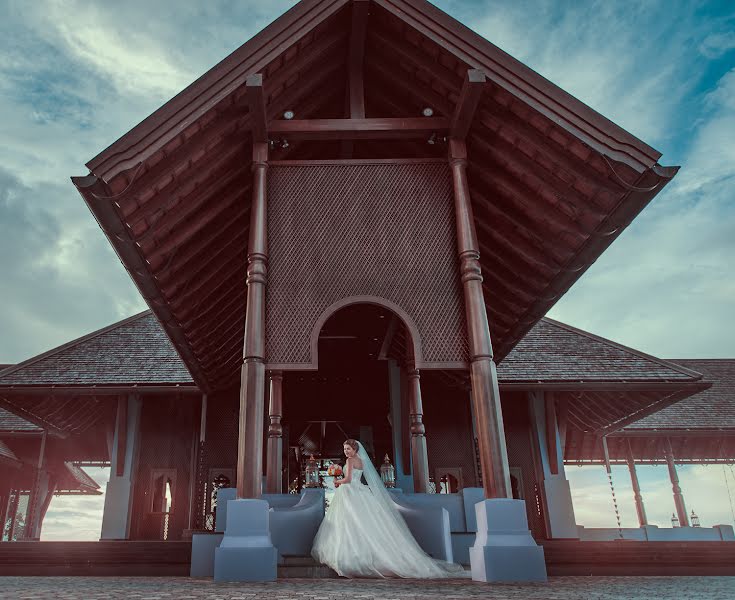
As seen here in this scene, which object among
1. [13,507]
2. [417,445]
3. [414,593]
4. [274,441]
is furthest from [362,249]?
[13,507]

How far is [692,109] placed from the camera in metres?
22.6

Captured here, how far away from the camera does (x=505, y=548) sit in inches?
201

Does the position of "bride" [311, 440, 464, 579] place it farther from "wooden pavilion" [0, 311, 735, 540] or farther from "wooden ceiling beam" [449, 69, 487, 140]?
"wooden pavilion" [0, 311, 735, 540]

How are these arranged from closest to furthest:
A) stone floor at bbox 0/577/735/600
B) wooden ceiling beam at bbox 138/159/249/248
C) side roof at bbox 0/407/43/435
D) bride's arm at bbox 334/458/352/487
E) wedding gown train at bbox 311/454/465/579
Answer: stone floor at bbox 0/577/735/600
wedding gown train at bbox 311/454/465/579
bride's arm at bbox 334/458/352/487
wooden ceiling beam at bbox 138/159/249/248
side roof at bbox 0/407/43/435

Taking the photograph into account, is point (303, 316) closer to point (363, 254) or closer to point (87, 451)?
point (363, 254)

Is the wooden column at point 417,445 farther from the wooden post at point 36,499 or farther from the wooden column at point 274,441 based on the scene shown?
the wooden post at point 36,499

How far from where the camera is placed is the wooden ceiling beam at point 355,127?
23.2 ft

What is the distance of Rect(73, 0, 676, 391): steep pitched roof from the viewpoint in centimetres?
587

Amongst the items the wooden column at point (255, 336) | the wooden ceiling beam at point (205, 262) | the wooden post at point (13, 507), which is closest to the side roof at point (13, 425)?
the wooden post at point (13, 507)

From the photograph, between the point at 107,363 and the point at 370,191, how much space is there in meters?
8.98

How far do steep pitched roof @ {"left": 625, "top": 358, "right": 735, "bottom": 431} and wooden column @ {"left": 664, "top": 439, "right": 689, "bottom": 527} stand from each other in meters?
0.80

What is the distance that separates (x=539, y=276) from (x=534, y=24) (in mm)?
11004

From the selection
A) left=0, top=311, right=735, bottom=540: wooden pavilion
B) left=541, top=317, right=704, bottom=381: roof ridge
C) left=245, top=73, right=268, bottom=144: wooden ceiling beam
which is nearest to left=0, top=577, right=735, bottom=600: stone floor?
left=245, top=73, right=268, bottom=144: wooden ceiling beam

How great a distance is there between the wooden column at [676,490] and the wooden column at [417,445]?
10.1m
